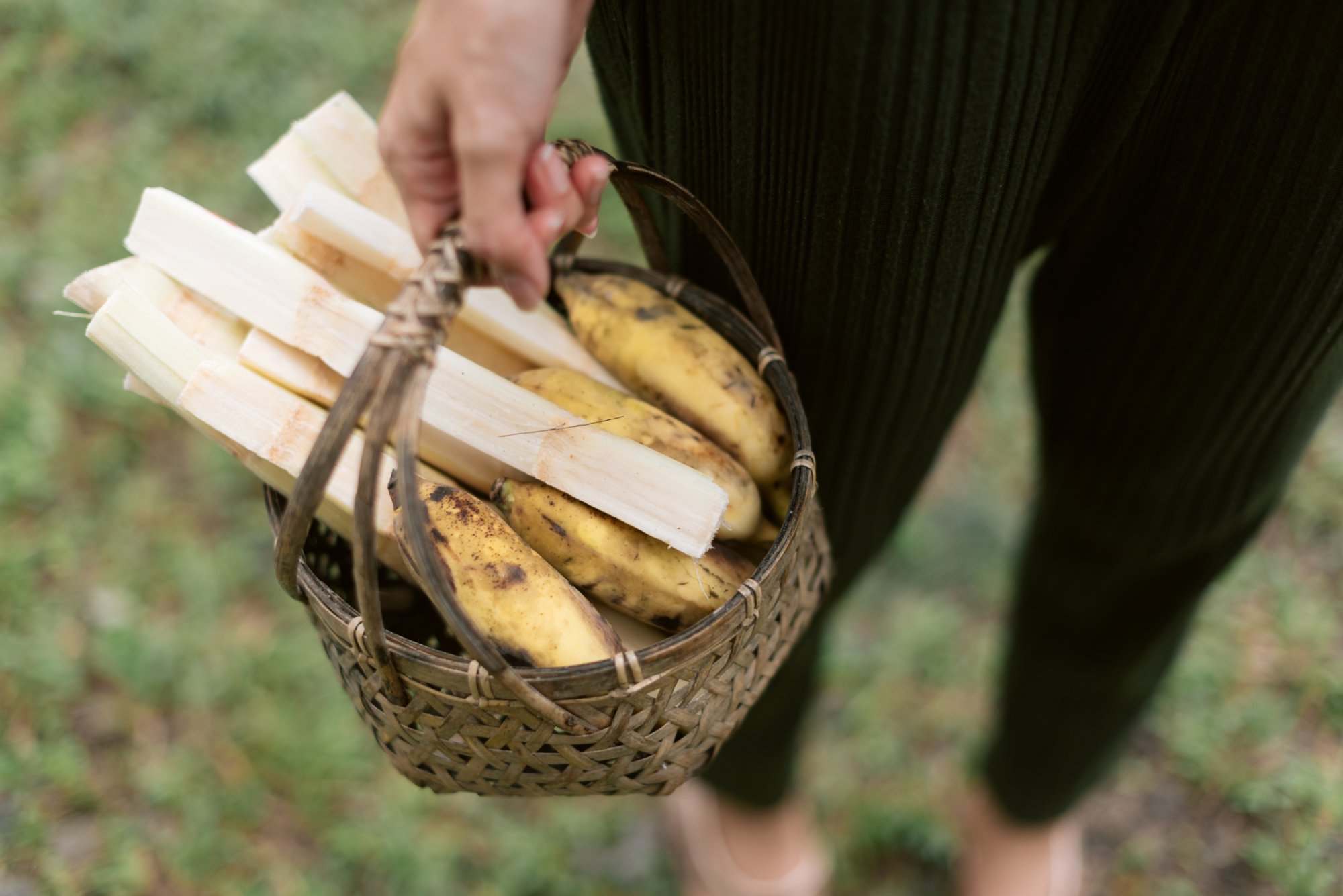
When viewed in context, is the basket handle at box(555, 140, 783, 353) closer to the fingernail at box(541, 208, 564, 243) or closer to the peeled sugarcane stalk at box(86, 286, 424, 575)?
the fingernail at box(541, 208, 564, 243)

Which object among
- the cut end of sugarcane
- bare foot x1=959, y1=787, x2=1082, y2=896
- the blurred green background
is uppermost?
the cut end of sugarcane

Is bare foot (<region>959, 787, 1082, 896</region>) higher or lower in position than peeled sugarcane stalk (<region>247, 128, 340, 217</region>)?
lower

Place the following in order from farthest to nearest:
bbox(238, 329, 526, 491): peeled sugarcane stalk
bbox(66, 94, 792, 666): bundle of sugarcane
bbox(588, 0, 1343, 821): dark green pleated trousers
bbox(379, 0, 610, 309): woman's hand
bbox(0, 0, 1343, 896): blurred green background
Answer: bbox(0, 0, 1343, 896): blurred green background
bbox(238, 329, 526, 491): peeled sugarcane stalk
bbox(66, 94, 792, 666): bundle of sugarcane
bbox(588, 0, 1343, 821): dark green pleated trousers
bbox(379, 0, 610, 309): woman's hand

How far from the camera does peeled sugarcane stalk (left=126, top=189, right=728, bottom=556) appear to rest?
0.82 meters

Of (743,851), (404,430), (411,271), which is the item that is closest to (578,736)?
(404,430)

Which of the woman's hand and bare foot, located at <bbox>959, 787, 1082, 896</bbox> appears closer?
the woman's hand

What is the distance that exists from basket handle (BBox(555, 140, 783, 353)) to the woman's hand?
0.21 ft

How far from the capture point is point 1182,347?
912mm

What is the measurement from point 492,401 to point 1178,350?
61 cm

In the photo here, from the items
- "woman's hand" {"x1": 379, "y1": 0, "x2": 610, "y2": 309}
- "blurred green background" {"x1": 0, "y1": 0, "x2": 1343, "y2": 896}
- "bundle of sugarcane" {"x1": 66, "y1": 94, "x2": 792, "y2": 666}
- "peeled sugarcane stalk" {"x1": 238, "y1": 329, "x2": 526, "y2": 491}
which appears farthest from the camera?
"blurred green background" {"x1": 0, "y1": 0, "x2": 1343, "y2": 896}

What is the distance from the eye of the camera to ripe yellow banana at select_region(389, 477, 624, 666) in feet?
2.53

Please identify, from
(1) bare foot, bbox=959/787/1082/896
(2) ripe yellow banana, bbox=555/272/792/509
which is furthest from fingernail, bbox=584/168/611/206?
(1) bare foot, bbox=959/787/1082/896

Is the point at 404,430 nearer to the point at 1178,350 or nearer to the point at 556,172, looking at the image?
the point at 556,172

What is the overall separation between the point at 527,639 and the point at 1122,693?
0.86m
